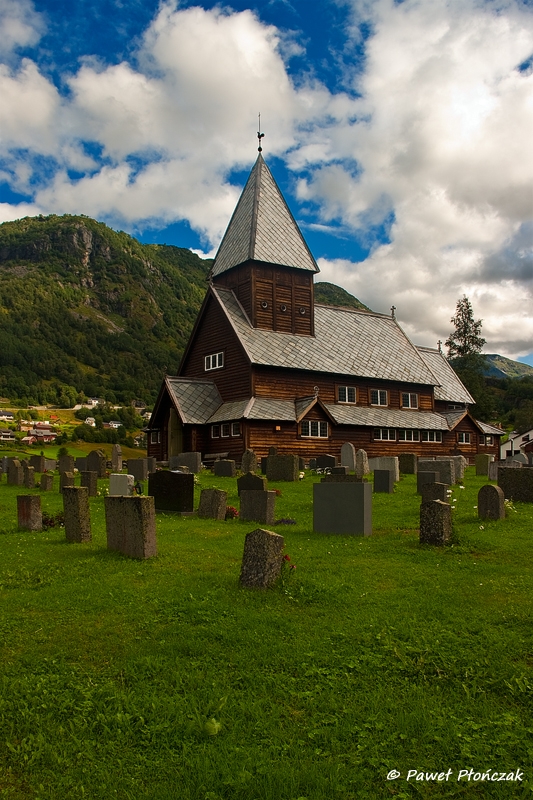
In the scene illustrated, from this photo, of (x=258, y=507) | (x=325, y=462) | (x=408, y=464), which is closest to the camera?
(x=258, y=507)

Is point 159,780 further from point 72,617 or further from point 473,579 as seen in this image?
point 473,579

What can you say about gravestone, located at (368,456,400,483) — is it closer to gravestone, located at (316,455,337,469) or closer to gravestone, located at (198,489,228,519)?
gravestone, located at (316,455,337,469)

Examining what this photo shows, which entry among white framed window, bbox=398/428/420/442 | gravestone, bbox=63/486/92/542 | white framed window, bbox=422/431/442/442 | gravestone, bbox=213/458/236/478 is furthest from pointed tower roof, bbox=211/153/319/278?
gravestone, bbox=63/486/92/542

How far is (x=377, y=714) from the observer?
544 cm

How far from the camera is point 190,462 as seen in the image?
3009 cm

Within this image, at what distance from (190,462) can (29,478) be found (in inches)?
293

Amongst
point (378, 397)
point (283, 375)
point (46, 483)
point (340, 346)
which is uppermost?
point (340, 346)

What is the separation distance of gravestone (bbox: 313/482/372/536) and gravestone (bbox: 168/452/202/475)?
16600mm

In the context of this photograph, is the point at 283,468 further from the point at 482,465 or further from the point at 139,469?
the point at 482,465

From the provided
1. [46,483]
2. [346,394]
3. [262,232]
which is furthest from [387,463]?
[262,232]

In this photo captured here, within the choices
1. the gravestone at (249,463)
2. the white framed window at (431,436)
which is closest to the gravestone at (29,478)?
the gravestone at (249,463)

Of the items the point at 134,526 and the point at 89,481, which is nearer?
the point at 134,526

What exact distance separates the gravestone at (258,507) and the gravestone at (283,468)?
1025 cm

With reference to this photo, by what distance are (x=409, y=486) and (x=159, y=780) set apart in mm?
18429
